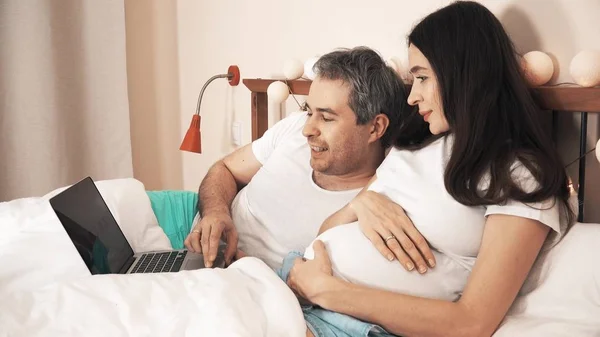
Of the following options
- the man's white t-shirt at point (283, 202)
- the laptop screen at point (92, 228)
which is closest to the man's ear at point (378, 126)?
the man's white t-shirt at point (283, 202)

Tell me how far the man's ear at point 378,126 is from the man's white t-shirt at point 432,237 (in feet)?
1.07

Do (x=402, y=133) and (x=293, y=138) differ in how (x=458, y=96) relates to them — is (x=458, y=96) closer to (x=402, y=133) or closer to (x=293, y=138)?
(x=402, y=133)

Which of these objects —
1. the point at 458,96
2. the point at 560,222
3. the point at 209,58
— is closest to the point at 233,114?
the point at 209,58

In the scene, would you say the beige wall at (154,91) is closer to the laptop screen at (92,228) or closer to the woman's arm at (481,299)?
the laptop screen at (92,228)

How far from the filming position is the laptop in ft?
4.61

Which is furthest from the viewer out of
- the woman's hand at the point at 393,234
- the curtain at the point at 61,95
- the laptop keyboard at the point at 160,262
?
the curtain at the point at 61,95

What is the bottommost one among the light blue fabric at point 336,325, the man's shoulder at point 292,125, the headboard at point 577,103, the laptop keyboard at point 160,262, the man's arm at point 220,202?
the laptop keyboard at point 160,262

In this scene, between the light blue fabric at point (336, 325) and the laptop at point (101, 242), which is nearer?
the light blue fabric at point (336, 325)

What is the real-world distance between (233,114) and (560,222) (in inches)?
63.8

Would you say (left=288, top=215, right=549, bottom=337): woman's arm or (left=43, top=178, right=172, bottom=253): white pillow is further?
(left=43, top=178, right=172, bottom=253): white pillow

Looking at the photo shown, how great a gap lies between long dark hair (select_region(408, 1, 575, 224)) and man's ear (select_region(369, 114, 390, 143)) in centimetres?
34

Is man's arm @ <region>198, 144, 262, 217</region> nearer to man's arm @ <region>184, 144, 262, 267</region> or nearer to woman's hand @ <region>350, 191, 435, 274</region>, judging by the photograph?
man's arm @ <region>184, 144, 262, 267</region>

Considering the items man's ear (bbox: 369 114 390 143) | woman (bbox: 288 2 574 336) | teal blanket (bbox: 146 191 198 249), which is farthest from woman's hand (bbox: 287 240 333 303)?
teal blanket (bbox: 146 191 198 249)

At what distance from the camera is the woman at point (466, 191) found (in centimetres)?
113
